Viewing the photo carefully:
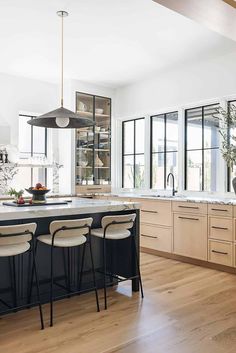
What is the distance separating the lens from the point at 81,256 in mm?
3576

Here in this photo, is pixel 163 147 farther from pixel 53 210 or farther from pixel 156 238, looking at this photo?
pixel 53 210

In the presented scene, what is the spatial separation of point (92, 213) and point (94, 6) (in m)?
2.18

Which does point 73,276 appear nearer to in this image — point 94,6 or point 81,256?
point 81,256

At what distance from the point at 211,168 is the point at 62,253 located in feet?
9.54

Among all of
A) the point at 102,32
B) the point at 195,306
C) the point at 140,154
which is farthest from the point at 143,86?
the point at 195,306

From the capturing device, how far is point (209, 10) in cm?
259

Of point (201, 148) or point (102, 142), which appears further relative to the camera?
point (102, 142)

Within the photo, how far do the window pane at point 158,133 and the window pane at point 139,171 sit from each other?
0.39 metres

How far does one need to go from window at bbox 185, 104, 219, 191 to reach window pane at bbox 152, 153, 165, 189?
558 mm

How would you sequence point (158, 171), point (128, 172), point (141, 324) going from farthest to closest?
1. point (128, 172)
2. point (158, 171)
3. point (141, 324)

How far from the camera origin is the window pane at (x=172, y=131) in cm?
592

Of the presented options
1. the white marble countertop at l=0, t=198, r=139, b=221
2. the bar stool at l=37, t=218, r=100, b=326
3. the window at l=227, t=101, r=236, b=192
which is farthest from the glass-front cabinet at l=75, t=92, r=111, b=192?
the bar stool at l=37, t=218, r=100, b=326

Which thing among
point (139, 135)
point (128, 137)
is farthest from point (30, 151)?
point (139, 135)

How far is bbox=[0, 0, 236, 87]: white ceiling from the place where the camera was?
146 inches
